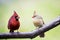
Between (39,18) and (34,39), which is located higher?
(39,18)

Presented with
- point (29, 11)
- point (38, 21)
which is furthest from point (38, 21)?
point (29, 11)

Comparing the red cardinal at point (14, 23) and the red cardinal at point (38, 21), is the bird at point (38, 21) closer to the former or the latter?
the red cardinal at point (38, 21)

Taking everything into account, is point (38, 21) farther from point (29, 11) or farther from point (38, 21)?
point (29, 11)

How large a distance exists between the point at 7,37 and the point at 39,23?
0.28 m

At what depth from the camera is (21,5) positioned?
1903 mm

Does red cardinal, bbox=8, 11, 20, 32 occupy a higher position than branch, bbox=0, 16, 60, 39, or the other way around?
red cardinal, bbox=8, 11, 20, 32

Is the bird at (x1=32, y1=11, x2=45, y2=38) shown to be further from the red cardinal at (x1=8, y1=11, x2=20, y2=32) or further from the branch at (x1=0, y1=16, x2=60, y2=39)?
the red cardinal at (x1=8, y1=11, x2=20, y2=32)

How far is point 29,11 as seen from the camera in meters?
1.88

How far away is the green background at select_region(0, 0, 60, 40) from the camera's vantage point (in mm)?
1847

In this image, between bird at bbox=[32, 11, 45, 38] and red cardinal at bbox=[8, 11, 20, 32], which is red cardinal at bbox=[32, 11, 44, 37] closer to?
bird at bbox=[32, 11, 45, 38]

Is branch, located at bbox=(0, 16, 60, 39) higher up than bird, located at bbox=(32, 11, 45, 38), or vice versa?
bird, located at bbox=(32, 11, 45, 38)

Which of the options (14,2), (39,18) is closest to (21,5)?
(14,2)

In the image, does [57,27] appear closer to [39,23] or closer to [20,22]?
[39,23]

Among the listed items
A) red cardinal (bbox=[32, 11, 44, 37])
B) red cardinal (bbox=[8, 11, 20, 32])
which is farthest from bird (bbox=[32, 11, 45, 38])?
red cardinal (bbox=[8, 11, 20, 32])
